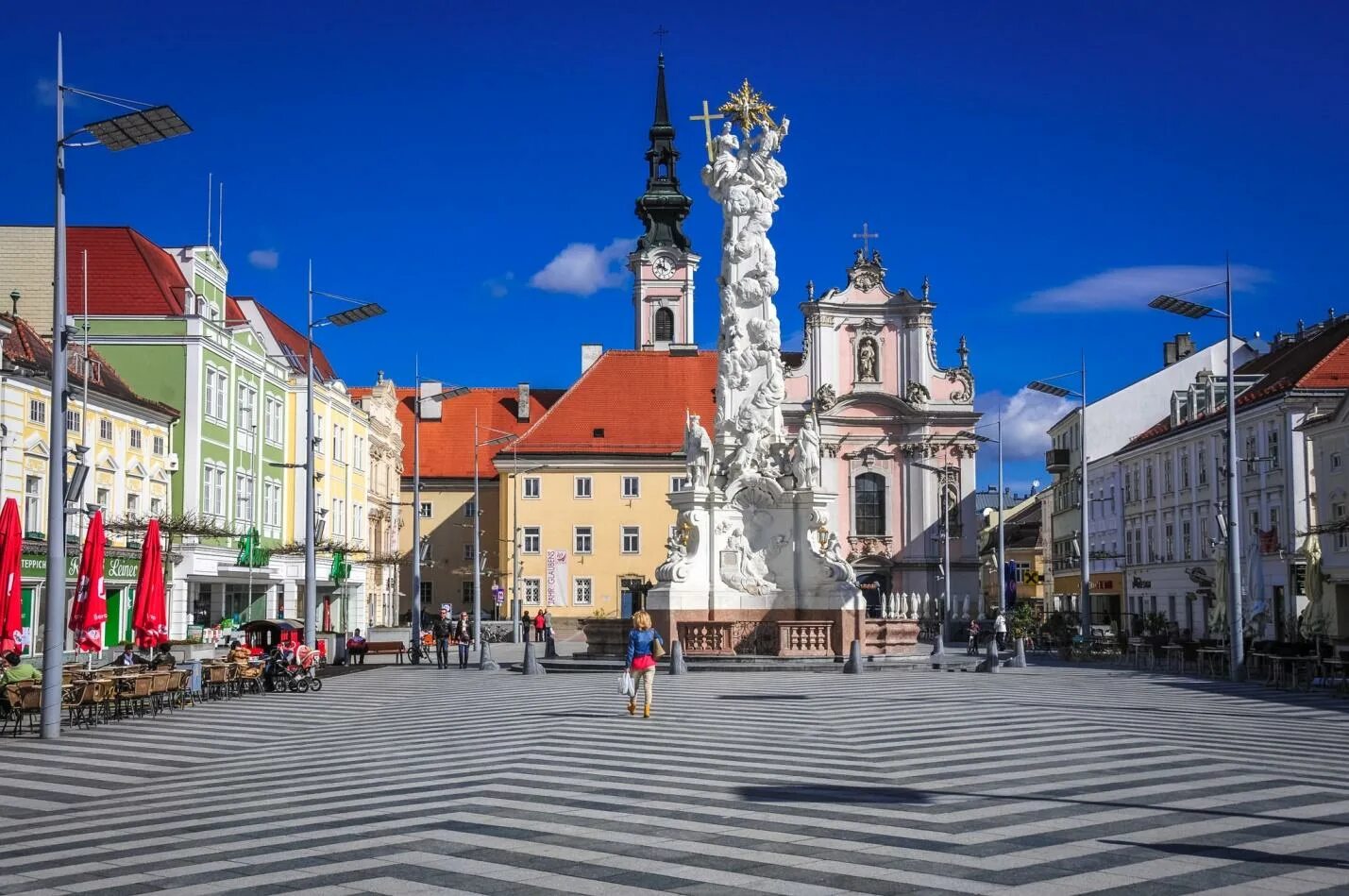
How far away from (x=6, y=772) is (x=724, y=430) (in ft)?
77.5

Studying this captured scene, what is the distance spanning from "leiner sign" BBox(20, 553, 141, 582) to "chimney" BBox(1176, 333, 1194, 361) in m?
54.0

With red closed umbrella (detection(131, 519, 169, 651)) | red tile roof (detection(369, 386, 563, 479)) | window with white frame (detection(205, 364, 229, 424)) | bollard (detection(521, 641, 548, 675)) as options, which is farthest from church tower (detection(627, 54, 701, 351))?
red closed umbrella (detection(131, 519, 169, 651))

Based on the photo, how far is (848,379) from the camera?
75562mm

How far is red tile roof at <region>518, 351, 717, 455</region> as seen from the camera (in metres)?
77.6

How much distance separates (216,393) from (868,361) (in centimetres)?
3540

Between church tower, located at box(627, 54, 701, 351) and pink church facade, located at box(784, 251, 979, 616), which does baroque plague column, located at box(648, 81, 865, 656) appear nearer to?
pink church facade, located at box(784, 251, 979, 616)

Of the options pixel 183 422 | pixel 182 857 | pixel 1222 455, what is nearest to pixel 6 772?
pixel 182 857

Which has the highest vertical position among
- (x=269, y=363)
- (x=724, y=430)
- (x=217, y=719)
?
(x=269, y=363)

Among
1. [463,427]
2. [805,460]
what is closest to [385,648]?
[805,460]

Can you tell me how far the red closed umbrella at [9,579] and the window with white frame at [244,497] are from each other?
103 feet

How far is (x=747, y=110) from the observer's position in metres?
39.7

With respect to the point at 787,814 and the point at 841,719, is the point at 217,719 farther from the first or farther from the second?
the point at 787,814

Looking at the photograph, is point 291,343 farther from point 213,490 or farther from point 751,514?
point 751,514

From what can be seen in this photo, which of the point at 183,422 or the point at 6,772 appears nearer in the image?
the point at 6,772
